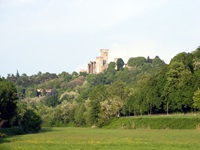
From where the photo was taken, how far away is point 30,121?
349ft

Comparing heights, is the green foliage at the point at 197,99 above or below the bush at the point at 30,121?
above

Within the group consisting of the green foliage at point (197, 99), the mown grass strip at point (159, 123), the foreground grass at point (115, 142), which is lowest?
the foreground grass at point (115, 142)

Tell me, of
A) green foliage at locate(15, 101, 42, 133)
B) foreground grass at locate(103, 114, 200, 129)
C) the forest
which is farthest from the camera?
green foliage at locate(15, 101, 42, 133)

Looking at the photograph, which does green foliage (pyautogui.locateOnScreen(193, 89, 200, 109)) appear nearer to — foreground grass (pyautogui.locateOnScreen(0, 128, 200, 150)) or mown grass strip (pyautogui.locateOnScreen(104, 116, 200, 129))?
mown grass strip (pyautogui.locateOnScreen(104, 116, 200, 129))

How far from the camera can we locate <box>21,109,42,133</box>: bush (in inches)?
4108

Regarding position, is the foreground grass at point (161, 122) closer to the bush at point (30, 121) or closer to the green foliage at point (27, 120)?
the bush at point (30, 121)

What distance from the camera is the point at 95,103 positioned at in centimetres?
13050

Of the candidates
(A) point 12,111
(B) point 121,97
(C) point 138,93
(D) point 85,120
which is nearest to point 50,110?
(D) point 85,120

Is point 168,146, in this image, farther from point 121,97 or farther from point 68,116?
point 68,116

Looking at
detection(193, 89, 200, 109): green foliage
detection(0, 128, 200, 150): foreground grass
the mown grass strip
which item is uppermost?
detection(193, 89, 200, 109): green foliage

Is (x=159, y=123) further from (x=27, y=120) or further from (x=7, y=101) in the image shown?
(x=7, y=101)

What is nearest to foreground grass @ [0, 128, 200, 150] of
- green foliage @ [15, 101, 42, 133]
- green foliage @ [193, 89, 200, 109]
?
green foliage @ [193, 89, 200, 109]

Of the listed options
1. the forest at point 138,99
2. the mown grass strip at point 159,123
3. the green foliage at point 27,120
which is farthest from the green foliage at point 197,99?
the green foliage at point 27,120

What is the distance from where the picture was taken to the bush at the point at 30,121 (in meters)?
104
